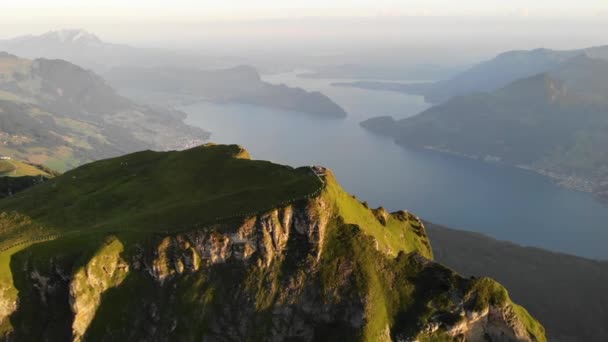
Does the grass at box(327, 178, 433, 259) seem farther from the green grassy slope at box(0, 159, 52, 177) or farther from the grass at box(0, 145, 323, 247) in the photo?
the green grassy slope at box(0, 159, 52, 177)

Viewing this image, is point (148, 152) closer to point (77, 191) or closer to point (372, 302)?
point (77, 191)

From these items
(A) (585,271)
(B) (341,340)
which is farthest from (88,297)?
(A) (585,271)

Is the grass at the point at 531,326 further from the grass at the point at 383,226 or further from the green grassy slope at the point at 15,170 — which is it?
the green grassy slope at the point at 15,170

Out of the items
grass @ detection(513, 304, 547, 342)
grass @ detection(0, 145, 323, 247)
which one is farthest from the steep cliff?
grass @ detection(0, 145, 323, 247)

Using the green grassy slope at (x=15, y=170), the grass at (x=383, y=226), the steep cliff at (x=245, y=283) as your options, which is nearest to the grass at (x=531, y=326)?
the steep cliff at (x=245, y=283)

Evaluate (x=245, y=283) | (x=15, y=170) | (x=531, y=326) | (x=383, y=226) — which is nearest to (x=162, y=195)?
(x=245, y=283)

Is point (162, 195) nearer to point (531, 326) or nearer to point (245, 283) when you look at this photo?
point (245, 283)
